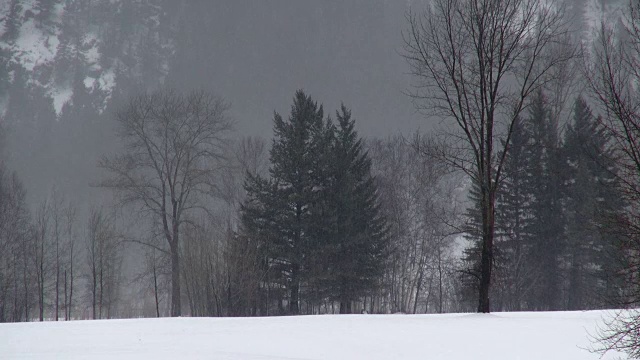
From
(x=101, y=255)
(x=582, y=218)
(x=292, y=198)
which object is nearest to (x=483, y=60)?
(x=292, y=198)

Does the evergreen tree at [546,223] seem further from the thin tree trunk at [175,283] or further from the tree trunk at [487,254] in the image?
the tree trunk at [487,254]

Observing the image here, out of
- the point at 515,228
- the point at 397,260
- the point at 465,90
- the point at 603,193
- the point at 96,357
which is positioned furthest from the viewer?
the point at 397,260

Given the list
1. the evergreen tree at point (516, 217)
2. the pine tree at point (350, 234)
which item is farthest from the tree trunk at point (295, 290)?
the evergreen tree at point (516, 217)

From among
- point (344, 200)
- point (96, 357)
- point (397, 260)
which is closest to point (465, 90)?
point (96, 357)

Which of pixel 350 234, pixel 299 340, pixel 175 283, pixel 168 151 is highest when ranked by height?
pixel 168 151

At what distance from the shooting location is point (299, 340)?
23.8 feet

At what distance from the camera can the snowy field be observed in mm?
6425

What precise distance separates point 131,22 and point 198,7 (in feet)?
55.3

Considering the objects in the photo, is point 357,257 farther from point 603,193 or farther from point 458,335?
point 458,335

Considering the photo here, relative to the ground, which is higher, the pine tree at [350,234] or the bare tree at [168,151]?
the bare tree at [168,151]

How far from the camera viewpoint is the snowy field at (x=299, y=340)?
21.1 feet

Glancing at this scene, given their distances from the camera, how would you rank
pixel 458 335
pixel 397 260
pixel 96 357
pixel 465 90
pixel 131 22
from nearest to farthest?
pixel 96 357 → pixel 458 335 → pixel 465 90 → pixel 397 260 → pixel 131 22

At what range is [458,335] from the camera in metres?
7.79

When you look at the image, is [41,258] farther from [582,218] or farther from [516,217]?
[582,218]
